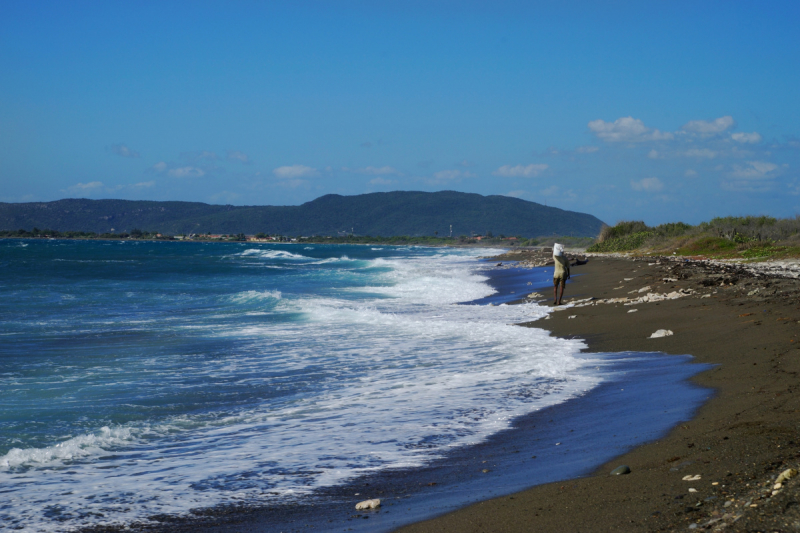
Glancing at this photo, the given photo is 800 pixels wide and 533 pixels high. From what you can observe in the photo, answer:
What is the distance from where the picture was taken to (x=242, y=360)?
447 inches

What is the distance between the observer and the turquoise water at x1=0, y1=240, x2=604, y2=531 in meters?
5.31

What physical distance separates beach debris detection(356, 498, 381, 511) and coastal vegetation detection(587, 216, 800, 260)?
24.4 m

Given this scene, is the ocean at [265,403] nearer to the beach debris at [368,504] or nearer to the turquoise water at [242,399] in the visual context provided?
the turquoise water at [242,399]

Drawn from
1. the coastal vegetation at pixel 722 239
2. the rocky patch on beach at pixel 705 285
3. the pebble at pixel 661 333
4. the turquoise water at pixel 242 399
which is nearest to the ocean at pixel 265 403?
the turquoise water at pixel 242 399

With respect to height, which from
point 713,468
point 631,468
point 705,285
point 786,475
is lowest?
point 631,468

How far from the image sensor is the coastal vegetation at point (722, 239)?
27891 millimetres

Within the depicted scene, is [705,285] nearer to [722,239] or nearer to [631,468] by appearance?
[631,468]

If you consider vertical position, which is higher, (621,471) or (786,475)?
(786,475)

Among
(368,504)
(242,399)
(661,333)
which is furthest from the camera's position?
(661,333)

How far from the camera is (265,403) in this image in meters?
8.24

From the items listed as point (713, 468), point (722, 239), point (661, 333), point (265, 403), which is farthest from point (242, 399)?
point (722, 239)

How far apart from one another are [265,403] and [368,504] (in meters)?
4.01

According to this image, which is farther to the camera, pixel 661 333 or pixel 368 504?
pixel 661 333

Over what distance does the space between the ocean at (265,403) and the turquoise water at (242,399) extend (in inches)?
1.1
